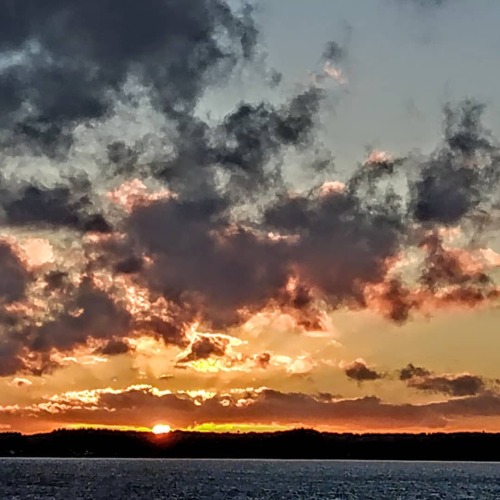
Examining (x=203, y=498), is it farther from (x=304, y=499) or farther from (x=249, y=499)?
(x=304, y=499)

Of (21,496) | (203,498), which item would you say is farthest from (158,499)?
(21,496)

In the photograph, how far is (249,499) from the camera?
198250 mm

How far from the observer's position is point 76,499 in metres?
188

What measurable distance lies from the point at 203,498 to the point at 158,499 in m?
11.2

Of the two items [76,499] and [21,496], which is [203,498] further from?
[21,496]

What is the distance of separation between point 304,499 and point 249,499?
13.1m

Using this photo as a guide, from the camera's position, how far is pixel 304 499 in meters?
200

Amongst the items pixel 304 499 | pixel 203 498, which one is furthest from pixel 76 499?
pixel 304 499

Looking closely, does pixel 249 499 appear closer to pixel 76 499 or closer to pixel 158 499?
pixel 158 499

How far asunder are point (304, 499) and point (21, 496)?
213 feet

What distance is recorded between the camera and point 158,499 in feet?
628

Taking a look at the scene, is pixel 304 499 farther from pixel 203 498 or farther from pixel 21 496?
pixel 21 496

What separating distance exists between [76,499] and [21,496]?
1296 cm

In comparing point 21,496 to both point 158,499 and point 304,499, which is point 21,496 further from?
point 304,499
